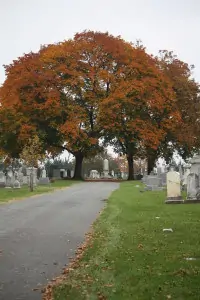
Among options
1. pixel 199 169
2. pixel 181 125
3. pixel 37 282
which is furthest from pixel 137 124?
pixel 37 282

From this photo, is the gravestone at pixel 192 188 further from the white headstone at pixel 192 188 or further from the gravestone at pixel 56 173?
the gravestone at pixel 56 173

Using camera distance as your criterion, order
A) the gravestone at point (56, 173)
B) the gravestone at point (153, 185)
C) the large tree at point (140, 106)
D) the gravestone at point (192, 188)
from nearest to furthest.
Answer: the gravestone at point (192, 188) < the gravestone at point (153, 185) < the large tree at point (140, 106) < the gravestone at point (56, 173)

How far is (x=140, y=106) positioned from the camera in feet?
154

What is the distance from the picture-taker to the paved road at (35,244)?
624 centimetres

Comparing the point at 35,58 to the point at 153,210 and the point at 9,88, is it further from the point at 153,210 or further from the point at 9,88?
the point at 153,210

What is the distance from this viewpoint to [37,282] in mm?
6234

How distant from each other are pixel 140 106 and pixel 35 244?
3886 centimetres

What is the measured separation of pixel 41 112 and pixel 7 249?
36871 millimetres

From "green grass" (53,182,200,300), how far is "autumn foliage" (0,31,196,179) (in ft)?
108

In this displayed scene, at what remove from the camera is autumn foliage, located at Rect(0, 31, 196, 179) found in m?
44.3

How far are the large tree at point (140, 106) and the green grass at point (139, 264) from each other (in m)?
33.4

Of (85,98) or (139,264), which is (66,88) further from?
(139,264)

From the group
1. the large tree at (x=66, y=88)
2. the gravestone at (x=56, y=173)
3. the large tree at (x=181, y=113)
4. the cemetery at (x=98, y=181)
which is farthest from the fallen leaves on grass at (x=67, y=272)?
the gravestone at (x=56, y=173)

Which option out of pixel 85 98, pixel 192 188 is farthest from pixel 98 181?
pixel 192 188
